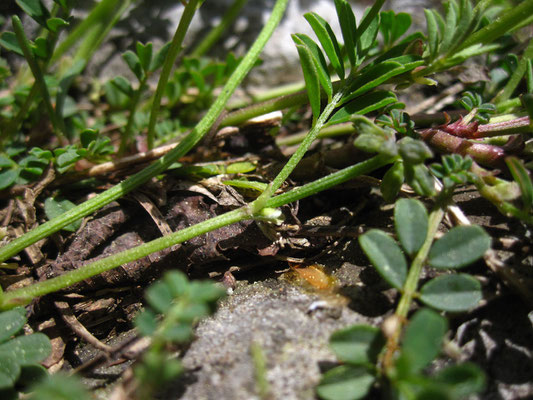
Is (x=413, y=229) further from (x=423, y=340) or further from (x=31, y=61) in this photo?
(x=31, y=61)

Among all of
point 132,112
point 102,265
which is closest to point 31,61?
point 132,112

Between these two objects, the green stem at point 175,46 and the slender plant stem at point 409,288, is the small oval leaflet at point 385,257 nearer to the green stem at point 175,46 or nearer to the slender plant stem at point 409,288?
the slender plant stem at point 409,288

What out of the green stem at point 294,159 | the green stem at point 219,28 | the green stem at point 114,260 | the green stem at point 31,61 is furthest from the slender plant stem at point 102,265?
the green stem at point 219,28

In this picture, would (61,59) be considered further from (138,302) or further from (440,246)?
(440,246)

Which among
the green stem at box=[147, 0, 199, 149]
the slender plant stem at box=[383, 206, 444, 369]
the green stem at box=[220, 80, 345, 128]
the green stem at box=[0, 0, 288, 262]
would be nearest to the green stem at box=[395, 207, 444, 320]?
the slender plant stem at box=[383, 206, 444, 369]

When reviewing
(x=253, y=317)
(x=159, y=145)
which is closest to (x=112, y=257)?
(x=253, y=317)
